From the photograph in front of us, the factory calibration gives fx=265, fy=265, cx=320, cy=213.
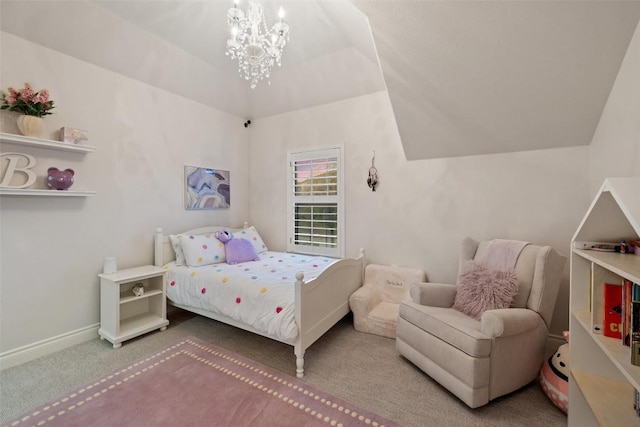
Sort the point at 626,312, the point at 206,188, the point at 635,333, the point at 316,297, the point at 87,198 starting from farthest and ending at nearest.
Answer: the point at 206,188
the point at 87,198
the point at 316,297
the point at 626,312
the point at 635,333

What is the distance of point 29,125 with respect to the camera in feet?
6.83

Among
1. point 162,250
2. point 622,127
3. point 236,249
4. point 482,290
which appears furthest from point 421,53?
point 162,250

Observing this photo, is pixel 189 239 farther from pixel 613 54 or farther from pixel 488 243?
pixel 613 54

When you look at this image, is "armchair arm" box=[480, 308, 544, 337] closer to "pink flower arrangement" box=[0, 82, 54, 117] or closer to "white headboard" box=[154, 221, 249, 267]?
"white headboard" box=[154, 221, 249, 267]

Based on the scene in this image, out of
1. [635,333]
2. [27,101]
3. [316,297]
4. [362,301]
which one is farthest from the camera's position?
[362,301]

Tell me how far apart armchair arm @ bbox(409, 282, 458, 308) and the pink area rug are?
935 mm

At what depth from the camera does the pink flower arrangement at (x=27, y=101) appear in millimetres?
2021

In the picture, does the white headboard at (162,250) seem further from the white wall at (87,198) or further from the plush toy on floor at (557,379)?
the plush toy on floor at (557,379)

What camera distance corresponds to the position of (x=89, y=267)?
2553mm

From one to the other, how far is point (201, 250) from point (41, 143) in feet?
5.17

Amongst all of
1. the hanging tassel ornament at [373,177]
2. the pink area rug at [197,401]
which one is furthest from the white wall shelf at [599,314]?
the hanging tassel ornament at [373,177]

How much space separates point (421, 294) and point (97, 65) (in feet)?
12.0

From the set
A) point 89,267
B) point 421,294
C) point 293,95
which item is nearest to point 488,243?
point 421,294

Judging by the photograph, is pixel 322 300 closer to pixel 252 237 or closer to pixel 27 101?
pixel 252 237
